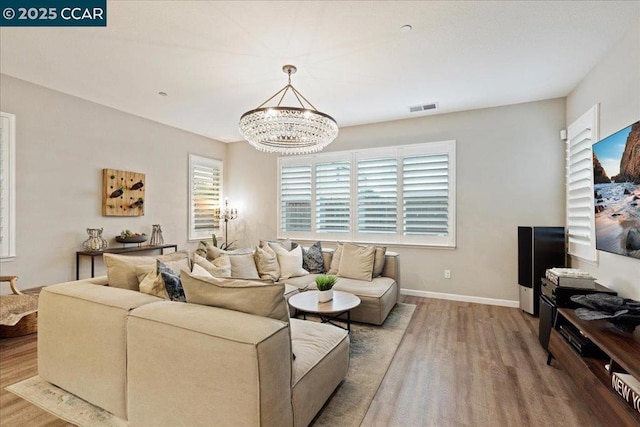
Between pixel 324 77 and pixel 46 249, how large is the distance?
394 cm

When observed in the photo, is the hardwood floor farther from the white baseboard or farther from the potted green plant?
the potted green plant

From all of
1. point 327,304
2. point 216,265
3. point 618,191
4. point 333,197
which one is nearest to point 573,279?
point 618,191

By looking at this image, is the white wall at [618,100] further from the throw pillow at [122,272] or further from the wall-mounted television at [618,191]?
the throw pillow at [122,272]

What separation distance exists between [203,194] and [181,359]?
4.90m

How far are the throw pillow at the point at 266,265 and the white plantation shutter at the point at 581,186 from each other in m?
3.54

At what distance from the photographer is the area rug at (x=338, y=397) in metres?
1.95

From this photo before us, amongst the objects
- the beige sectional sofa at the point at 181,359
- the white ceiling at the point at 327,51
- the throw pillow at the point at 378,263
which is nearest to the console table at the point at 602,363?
the beige sectional sofa at the point at 181,359

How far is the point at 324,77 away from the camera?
3512 millimetres

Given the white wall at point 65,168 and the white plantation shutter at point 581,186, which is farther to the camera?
the white wall at point 65,168

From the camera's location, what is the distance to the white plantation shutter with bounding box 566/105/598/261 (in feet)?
10.6

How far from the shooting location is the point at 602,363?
2.08 m

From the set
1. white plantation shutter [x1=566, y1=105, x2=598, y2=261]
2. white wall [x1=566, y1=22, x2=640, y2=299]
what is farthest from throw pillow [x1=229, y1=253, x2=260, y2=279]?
white plantation shutter [x1=566, y1=105, x2=598, y2=261]

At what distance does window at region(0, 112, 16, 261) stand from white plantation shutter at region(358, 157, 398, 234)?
453 centimetres

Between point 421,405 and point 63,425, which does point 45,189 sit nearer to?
point 63,425
